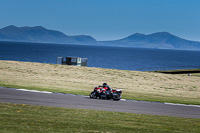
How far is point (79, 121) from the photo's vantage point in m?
11.4

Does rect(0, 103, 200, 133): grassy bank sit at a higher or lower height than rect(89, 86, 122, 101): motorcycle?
lower

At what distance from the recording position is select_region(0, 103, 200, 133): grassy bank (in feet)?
33.1

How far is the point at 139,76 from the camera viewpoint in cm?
3853

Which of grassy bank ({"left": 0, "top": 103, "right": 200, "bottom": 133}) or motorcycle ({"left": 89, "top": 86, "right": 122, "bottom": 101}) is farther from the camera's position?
motorcycle ({"left": 89, "top": 86, "right": 122, "bottom": 101})

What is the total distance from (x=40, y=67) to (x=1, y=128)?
30615 mm

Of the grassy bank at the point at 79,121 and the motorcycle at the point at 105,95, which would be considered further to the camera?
the motorcycle at the point at 105,95

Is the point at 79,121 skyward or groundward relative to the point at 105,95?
groundward

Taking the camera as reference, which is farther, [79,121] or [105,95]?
[105,95]

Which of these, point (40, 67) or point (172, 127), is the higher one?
point (40, 67)

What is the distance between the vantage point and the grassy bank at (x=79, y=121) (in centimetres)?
1009

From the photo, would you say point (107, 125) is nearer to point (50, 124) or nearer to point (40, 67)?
point (50, 124)

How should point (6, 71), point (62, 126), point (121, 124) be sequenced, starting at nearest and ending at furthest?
1. point (62, 126)
2. point (121, 124)
3. point (6, 71)

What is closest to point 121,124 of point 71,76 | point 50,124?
point 50,124

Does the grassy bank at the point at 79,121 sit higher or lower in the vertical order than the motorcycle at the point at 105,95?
lower
